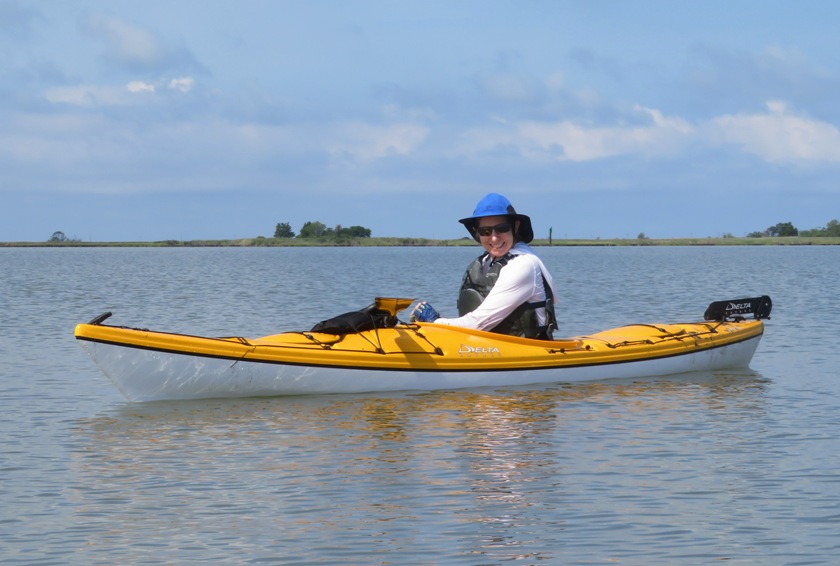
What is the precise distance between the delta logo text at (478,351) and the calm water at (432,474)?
418 mm

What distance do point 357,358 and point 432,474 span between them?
3.80 meters

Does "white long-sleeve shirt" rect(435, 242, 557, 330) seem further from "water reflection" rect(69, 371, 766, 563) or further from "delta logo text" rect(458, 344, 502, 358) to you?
"water reflection" rect(69, 371, 766, 563)

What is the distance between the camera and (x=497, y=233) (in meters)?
13.5

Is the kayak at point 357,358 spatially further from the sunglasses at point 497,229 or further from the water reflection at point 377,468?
the sunglasses at point 497,229

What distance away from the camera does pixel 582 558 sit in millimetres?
6879

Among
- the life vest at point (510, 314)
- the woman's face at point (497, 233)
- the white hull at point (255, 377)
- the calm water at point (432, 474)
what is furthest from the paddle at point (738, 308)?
the woman's face at point (497, 233)

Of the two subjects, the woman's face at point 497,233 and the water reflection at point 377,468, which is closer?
the water reflection at point 377,468

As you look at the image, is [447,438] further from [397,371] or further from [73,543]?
[73,543]

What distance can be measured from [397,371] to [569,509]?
16.8 ft

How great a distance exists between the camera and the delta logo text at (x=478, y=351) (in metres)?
13.2

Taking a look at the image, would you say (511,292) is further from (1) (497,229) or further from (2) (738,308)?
(2) (738,308)

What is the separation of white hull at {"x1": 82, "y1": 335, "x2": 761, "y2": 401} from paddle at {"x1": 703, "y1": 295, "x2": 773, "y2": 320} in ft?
9.98

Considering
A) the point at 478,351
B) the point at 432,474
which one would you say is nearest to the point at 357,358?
the point at 478,351

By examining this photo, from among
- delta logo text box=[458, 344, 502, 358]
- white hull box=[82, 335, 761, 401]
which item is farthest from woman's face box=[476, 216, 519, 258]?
white hull box=[82, 335, 761, 401]
